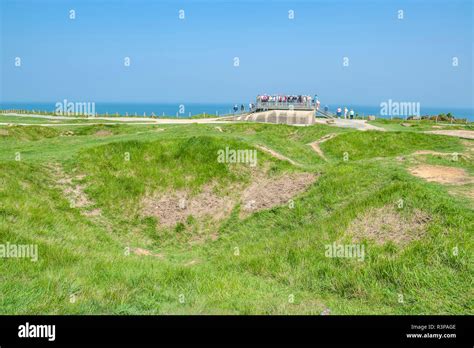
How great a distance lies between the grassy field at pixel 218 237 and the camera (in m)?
12.6

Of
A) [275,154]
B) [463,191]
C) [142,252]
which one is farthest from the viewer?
[275,154]

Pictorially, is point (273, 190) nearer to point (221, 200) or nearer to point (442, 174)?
point (221, 200)

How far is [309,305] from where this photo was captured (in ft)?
41.9

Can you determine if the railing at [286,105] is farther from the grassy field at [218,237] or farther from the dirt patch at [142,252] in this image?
the dirt patch at [142,252]

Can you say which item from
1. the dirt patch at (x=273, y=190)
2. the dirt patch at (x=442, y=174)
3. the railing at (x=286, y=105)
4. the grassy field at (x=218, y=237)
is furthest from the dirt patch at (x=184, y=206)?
the railing at (x=286, y=105)

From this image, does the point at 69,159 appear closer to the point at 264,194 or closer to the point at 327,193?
the point at 264,194

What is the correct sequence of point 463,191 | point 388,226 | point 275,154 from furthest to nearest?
point 275,154 → point 463,191 → point 388,226

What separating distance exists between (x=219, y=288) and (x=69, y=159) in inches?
727

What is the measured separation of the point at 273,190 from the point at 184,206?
552 cm

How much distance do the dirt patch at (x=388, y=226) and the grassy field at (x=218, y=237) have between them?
87 mm

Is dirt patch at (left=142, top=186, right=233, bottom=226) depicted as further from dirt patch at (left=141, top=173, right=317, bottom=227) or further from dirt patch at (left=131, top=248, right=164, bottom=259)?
dirt patch at (left=131, top=248, right=164, bottom=259)

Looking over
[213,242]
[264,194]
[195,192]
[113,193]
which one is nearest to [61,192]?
[113,193]

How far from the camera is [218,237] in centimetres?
2264

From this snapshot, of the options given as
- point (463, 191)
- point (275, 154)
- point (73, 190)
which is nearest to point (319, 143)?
point (275, 154)
